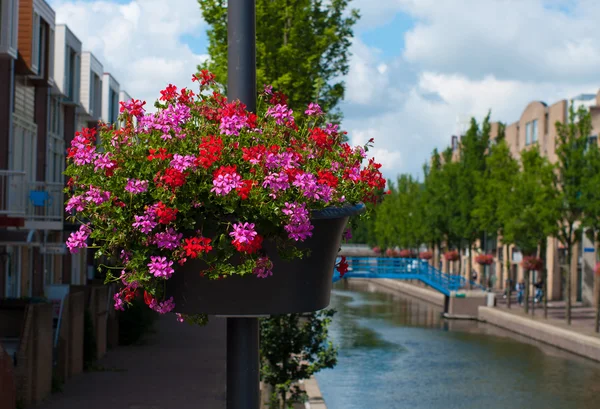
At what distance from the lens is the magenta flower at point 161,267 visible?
14.0ft

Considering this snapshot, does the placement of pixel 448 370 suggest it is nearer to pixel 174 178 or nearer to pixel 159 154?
pixel 159 154

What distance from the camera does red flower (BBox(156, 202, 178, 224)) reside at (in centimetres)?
420

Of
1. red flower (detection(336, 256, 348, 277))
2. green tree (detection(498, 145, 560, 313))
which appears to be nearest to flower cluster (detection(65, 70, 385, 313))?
red flower (detection(336, 256, 348, 277))

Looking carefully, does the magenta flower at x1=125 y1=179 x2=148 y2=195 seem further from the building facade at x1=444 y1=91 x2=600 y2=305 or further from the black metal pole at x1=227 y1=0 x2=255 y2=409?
the building facade at x1=444 y1=91 x2=600 y2=305

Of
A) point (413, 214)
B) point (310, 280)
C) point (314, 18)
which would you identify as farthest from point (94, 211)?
point (413, 214)

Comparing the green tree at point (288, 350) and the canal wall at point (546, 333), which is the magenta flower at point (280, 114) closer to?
the green tree at point (288, 350)

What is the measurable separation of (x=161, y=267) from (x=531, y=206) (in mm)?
40916

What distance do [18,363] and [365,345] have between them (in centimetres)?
2236

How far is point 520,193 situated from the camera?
145 ft

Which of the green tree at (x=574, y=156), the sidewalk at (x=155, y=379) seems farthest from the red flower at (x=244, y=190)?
the green tree at (x=574, y=156)

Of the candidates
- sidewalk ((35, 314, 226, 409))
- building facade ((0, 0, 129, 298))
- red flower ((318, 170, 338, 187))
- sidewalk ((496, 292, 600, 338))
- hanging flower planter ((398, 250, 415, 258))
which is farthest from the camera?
hanging flower planter ((398, 250, 415, 258))

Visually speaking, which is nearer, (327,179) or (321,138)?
(327,179)

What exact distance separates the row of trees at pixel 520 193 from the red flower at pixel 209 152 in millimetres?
22134

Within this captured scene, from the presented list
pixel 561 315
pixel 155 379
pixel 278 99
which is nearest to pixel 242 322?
pixel 278 99
